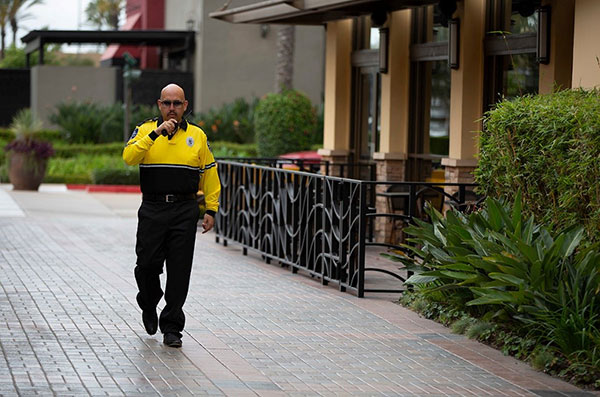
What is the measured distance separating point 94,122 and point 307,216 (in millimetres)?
23883

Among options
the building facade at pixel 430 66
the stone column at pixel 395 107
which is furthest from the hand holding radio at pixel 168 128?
the stone column at pixel 395 107

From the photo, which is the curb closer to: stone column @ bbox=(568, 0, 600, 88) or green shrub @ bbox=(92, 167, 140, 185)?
green shrub @ bbox=(92, 167, 140, 185)

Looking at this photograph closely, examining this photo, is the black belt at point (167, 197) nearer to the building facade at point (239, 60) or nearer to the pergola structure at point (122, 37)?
the building facade at point (239, 60)

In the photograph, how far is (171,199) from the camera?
8789mm

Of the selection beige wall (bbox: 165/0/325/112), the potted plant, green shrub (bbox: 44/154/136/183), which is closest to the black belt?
the potted plant

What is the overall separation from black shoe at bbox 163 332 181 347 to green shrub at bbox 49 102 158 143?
2707 cm

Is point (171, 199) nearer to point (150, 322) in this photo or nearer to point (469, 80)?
point (150, 322)

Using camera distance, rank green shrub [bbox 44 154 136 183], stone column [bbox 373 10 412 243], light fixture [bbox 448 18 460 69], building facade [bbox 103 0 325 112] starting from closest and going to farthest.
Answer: light fixture [bbox 448 18 460 69] < stone column [bbox 373 10 412 243] < green shrub [bbox 44 154 136 183] < building facade [bbox 103 0 325 112]

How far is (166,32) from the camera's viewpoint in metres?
37.5

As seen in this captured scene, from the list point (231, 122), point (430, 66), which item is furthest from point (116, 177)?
point (430, 66)

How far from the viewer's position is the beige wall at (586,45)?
37.2 ft

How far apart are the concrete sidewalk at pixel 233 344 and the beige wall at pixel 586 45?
2.94m

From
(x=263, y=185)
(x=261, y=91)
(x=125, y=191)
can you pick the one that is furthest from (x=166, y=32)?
(x=263, y=185)

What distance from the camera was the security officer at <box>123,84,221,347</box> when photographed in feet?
28.8
